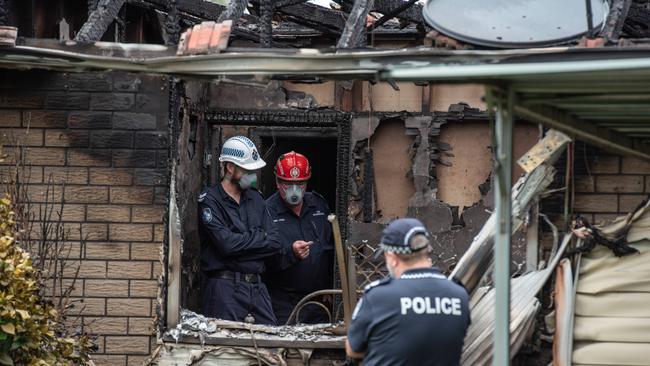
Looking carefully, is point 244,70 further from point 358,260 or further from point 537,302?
point 358,260

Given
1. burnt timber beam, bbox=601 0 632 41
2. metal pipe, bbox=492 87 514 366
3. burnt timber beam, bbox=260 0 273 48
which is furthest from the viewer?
burnt timber beam, bbox=260 0 273 48

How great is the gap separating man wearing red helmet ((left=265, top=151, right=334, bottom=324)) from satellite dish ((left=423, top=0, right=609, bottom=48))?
245cm

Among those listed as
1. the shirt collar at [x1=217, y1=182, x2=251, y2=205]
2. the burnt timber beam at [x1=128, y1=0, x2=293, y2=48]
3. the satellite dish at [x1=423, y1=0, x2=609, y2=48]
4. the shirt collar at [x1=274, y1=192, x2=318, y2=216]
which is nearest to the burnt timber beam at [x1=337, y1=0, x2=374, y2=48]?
the satellite dish at [x1=423, y1=0, x2=609, y2=48]

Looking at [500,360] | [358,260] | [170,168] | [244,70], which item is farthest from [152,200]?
[500,360]

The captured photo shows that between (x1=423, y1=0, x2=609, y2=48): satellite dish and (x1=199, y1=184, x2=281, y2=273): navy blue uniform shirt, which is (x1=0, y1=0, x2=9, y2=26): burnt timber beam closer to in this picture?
(x1=199, y1=184, x2=281, y2=273): navy blue uniform shirt

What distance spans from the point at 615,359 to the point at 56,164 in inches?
153

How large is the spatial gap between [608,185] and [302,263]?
268cm

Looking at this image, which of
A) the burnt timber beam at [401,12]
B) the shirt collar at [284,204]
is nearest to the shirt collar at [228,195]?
the shirt collar at [284,204]

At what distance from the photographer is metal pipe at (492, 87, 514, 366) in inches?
190

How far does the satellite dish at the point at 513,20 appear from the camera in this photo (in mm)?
7094

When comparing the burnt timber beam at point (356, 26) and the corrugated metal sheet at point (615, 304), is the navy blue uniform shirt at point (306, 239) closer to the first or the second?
the burnt timber beam at point (356, 26)

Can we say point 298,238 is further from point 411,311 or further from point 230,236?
point 411,311

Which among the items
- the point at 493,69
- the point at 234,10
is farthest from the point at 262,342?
the point at 493,69

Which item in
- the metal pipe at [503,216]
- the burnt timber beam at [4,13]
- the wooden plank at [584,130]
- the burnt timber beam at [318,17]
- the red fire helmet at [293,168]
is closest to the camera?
the metal pipe at [503,216]
